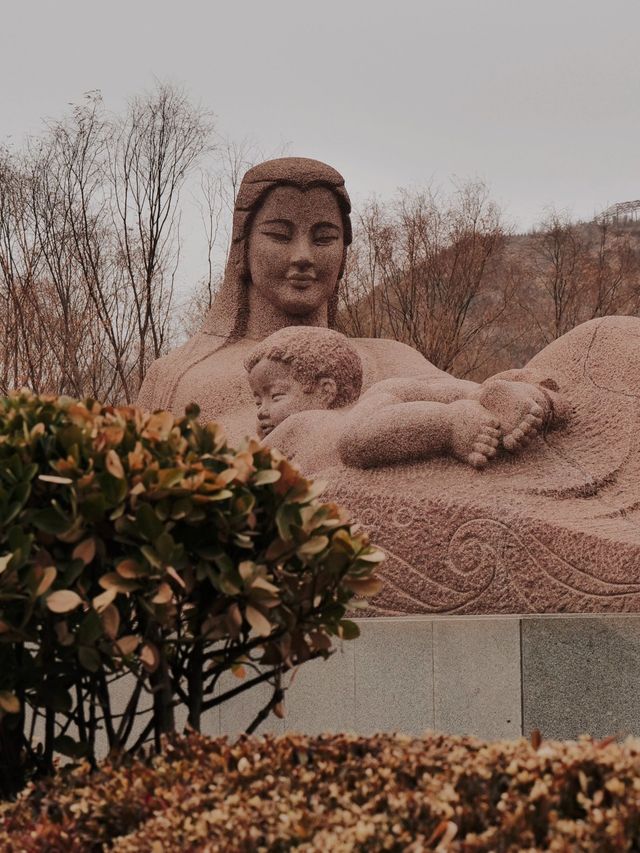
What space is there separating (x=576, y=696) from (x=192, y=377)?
384cm

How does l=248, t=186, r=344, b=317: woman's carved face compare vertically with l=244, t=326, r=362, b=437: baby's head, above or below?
above

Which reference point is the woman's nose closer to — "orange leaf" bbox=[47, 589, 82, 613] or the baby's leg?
the baby's leg

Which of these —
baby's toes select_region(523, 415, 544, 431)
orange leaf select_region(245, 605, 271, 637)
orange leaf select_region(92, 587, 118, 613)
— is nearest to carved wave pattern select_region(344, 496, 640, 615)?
baby's toes select_region(523, 415, 544, 431)

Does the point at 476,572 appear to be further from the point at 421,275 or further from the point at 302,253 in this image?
the point at 421,275

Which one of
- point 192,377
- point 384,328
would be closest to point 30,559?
Answer: point 192,377

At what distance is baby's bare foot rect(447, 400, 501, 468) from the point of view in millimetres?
5609

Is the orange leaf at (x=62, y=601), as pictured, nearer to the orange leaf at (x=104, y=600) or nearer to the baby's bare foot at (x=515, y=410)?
the orange leaf at (x=104, y=600)

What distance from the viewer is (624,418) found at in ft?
19.2

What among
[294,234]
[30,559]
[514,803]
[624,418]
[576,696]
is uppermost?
[294,234]

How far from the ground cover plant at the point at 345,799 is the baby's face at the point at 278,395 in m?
3.66

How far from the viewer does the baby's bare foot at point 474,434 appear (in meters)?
5.61

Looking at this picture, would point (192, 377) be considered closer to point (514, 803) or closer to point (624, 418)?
point (624, 418)

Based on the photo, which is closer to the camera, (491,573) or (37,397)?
(37,397)

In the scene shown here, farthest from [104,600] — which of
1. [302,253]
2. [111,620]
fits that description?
[302,253]
